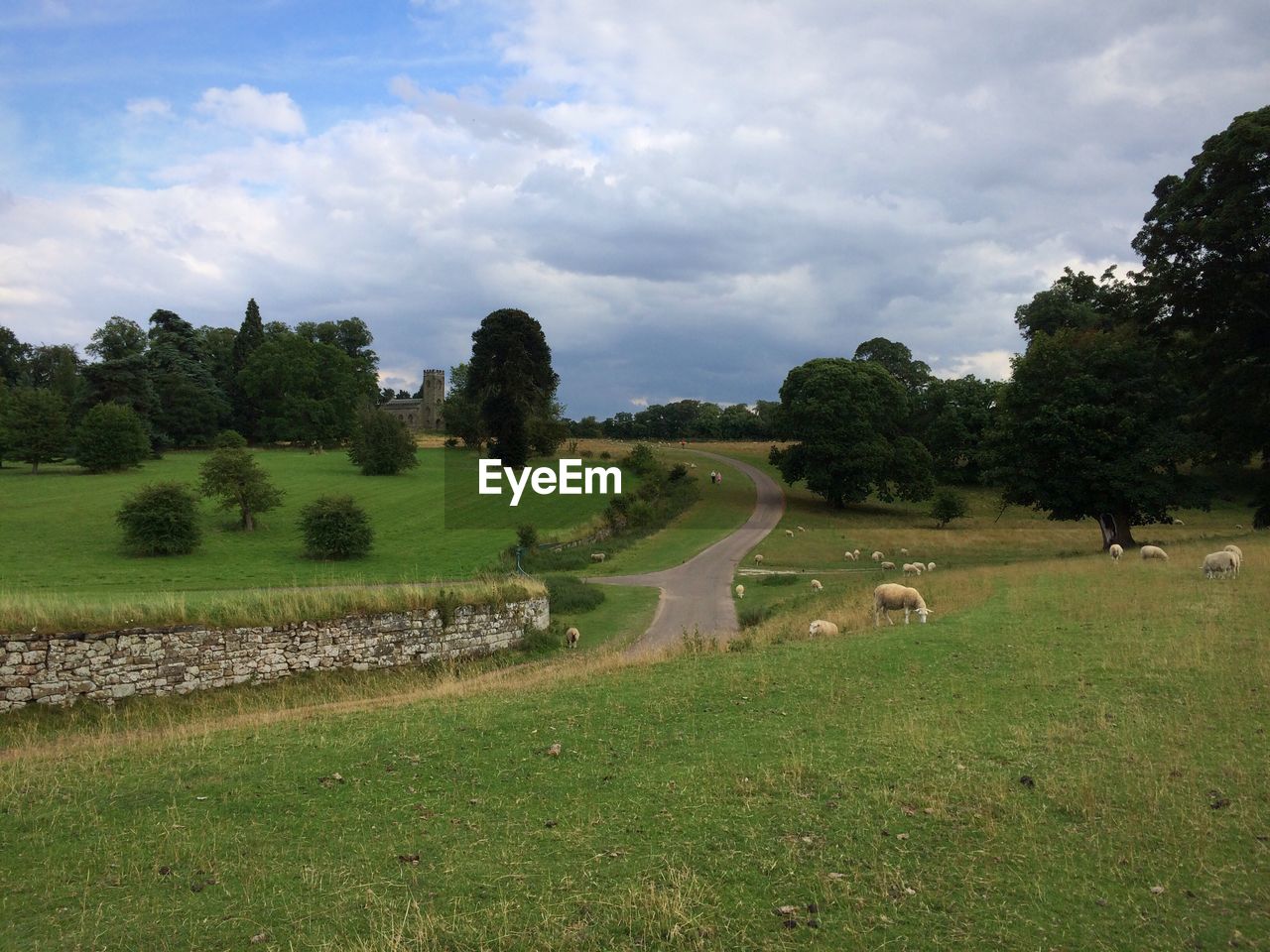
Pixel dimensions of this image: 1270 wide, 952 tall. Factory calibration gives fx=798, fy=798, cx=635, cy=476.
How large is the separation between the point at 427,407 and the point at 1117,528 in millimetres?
136227

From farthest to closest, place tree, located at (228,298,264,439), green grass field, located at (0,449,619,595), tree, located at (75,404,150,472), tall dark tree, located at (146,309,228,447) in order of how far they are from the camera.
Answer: tree, located at (228,298,264,439), tall dark tree, located at (146,309,228,447), tree, located at (75,404,150,472), green grass field, located at (0,449,619,595)

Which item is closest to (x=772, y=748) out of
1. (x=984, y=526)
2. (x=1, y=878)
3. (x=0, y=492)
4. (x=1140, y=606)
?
(x=1, y=878)

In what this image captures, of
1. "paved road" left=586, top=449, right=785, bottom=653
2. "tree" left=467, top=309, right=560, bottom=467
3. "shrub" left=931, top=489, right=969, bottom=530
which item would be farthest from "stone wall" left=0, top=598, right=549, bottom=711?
"tree" left=467, top=309, right=560, bottom=467

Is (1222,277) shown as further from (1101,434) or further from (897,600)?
(897,600)

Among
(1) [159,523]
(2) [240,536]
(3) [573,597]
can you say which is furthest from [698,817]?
(2) [240,536]

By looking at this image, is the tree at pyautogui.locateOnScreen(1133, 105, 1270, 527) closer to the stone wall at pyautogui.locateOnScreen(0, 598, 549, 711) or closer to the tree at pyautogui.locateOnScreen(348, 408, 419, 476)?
the stone wall at pyautogui.locateOnScreen(0, 598, 549, 711)

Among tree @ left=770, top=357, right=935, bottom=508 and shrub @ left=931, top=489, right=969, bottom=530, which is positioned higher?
tree @ left=770, top=357, right=935, bottom=508

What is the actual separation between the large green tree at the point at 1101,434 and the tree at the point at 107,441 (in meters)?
71.8

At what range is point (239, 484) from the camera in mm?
50156

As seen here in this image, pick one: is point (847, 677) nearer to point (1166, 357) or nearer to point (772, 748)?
point (772, 748)

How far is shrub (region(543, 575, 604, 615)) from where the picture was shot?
3244 centimetres

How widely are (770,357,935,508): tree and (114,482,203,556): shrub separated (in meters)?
46.2

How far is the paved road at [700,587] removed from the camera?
1079 inches

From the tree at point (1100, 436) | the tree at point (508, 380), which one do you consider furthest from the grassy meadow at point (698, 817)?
the tree at point (508, 380)
